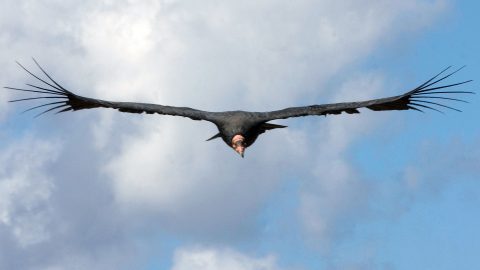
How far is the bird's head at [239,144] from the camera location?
88.3ft

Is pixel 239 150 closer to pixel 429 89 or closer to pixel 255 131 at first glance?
pixel 255 131

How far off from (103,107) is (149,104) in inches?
52.1

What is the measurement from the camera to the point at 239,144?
2692 cm

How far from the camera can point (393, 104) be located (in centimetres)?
2661

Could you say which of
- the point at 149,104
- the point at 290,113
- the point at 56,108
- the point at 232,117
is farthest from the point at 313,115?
the point at 56,108

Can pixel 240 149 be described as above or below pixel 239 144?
below

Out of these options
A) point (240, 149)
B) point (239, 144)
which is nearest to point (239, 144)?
point (239, 144)

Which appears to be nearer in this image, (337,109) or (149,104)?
(337,109)

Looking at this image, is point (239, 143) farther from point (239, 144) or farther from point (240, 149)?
point (240, 149)

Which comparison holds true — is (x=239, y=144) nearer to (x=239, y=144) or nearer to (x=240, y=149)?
(x=239, y=144)

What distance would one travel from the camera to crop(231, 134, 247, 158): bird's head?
26.9 m

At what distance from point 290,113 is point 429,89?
372 centimetres

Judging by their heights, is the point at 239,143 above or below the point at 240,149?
above

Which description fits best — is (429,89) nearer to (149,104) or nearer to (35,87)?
(149,104)
